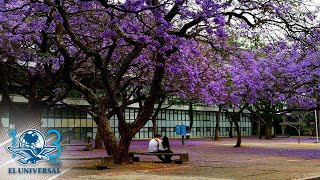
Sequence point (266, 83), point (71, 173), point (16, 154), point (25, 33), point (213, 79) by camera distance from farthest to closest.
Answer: point (213, 79) < point (266, 83) < point (25, 33) < point (71, 173) < point (16, 154)

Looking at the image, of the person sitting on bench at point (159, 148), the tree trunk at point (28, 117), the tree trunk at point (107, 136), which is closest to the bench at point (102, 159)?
the tree trunk at point (107, 136)

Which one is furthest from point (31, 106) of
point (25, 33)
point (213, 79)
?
point (213, 79)

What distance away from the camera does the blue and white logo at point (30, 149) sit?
34.8 ft

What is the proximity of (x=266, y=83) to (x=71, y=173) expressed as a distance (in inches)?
554

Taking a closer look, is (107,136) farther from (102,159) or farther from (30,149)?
(30,149)

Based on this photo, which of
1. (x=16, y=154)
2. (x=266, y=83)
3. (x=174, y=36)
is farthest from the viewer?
(x=266, y=83)

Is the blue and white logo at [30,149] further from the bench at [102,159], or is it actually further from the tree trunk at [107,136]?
the tree trunk at [107,136]

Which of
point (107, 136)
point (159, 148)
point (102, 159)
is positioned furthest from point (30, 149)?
point (159, 148)

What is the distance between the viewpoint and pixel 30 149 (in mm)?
10695

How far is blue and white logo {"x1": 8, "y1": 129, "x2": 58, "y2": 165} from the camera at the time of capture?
34.8ft

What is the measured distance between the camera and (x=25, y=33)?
2002cm

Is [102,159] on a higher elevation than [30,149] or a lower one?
lower

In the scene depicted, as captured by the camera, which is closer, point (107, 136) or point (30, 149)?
point (30, 149)

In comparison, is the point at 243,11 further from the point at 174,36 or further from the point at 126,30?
the point at 126,30
